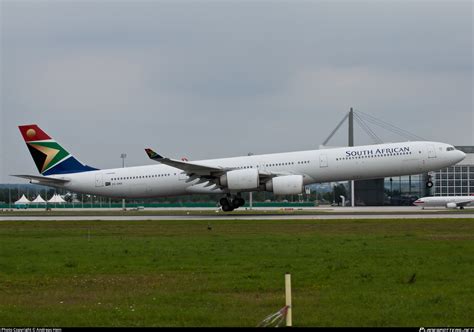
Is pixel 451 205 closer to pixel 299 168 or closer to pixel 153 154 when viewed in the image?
pixel 299 168

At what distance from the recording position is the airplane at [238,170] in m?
50.6

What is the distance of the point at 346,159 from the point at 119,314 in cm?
3814

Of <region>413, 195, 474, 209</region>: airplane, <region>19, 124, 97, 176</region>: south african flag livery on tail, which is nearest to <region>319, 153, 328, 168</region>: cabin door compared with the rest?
<region>19, 124, 97, 176</region>: south african flag livery on tail

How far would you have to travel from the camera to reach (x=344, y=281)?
1727 cm

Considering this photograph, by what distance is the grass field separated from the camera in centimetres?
1341

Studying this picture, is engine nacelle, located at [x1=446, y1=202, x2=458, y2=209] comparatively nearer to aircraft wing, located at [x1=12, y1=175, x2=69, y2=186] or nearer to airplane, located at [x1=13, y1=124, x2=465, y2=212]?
airplane, located at [x1=13, y1=124, x2=465, y2=212]

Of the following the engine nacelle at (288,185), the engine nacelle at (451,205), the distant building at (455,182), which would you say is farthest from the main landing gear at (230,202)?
the distant building at (455,182)

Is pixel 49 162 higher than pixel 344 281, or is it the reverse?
pixel 49 162

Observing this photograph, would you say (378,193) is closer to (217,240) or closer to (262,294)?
(217,240)

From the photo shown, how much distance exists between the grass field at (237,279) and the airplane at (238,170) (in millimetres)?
17979

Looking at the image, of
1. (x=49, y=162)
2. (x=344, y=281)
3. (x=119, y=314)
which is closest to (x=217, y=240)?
(x=344, y=281)

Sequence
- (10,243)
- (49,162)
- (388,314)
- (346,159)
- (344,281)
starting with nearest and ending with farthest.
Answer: (388,314) → (344,281) → (10,243) → (346,159) → (49,162)

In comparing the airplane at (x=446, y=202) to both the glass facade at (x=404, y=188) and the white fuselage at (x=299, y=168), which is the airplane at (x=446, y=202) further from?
the white fuselage at (x=299, y=168)

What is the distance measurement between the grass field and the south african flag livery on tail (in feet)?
78.8
